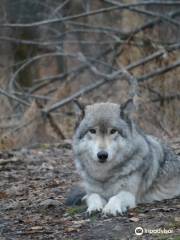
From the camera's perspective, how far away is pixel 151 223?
520 centimetres

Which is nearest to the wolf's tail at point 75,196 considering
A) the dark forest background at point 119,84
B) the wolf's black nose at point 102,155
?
the wolf's black nose at point 102,155

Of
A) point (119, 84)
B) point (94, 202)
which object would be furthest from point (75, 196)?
point (119, 84)

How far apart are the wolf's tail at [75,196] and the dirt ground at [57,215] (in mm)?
67

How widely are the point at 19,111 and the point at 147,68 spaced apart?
7.69 feet

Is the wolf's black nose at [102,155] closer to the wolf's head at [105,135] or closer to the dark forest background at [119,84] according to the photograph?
the wolf's head at [105,135]

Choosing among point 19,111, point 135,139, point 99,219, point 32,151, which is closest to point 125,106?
point 135,139

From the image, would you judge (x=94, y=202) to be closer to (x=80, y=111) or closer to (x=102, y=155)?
(x=102, y=155)

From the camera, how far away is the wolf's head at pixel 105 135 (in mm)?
5852

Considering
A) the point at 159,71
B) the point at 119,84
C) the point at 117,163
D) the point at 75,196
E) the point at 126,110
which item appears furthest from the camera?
the point at 119,84

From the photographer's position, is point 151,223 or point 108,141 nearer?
point 151,223

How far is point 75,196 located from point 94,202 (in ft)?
1.60

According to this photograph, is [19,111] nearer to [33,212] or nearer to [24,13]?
[24,13]

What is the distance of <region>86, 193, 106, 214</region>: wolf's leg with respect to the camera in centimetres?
577

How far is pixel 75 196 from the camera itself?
6340mm
